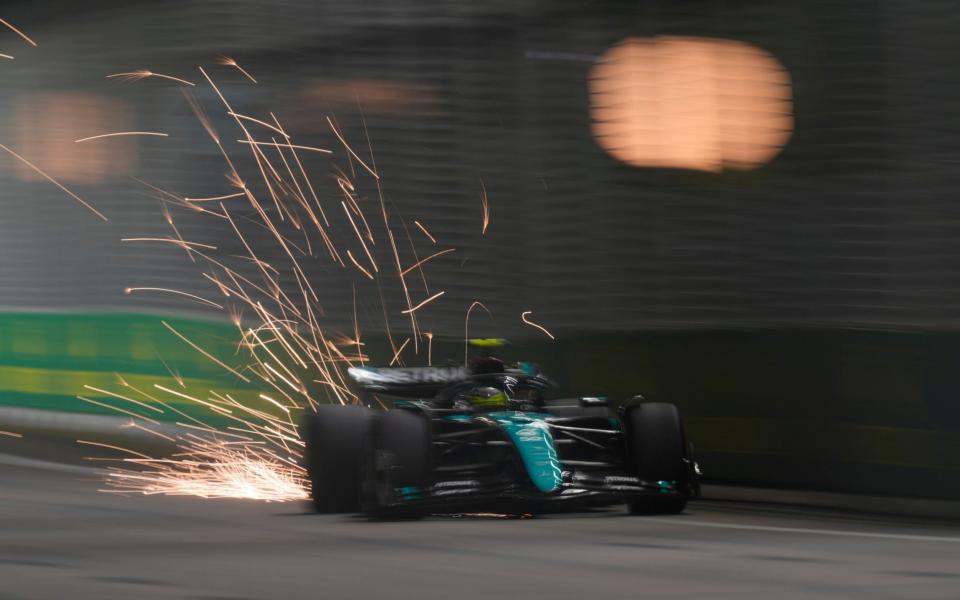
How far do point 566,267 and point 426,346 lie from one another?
2.25m

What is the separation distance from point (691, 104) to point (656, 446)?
3607 mm

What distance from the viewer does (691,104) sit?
53.4 ft

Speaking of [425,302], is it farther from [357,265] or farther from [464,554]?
[464,554]

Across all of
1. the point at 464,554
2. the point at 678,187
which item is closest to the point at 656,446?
the point at 464,554

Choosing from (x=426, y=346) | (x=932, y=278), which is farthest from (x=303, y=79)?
(x=932, y=278)

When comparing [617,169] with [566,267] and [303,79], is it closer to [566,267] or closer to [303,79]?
[566,267]

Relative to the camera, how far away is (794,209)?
597 inches

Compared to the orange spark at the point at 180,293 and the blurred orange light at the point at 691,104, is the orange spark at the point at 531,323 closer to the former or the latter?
the blurred orange light at the point at 691,104

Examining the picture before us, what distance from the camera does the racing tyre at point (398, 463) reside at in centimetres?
1346

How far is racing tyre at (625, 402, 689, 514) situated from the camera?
44.9ft

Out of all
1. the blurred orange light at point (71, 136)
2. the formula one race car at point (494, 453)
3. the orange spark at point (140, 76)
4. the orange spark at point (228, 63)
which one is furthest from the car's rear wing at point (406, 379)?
the blurred orange light at point (71, 136)

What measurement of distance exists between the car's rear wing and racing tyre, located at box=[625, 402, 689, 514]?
1333 mm

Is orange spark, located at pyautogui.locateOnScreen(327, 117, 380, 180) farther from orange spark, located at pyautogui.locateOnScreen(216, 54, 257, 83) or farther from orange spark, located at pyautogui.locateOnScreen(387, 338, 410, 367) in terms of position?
orange spark, located at pyautogui.locateOnScreen(387, 338, 410, 367)

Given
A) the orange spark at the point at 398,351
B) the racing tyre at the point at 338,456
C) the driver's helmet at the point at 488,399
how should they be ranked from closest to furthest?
the driver's helmet at the point at 488,399, the racing tyre at the point at 338,456, the orange spark at the point at 398,351
